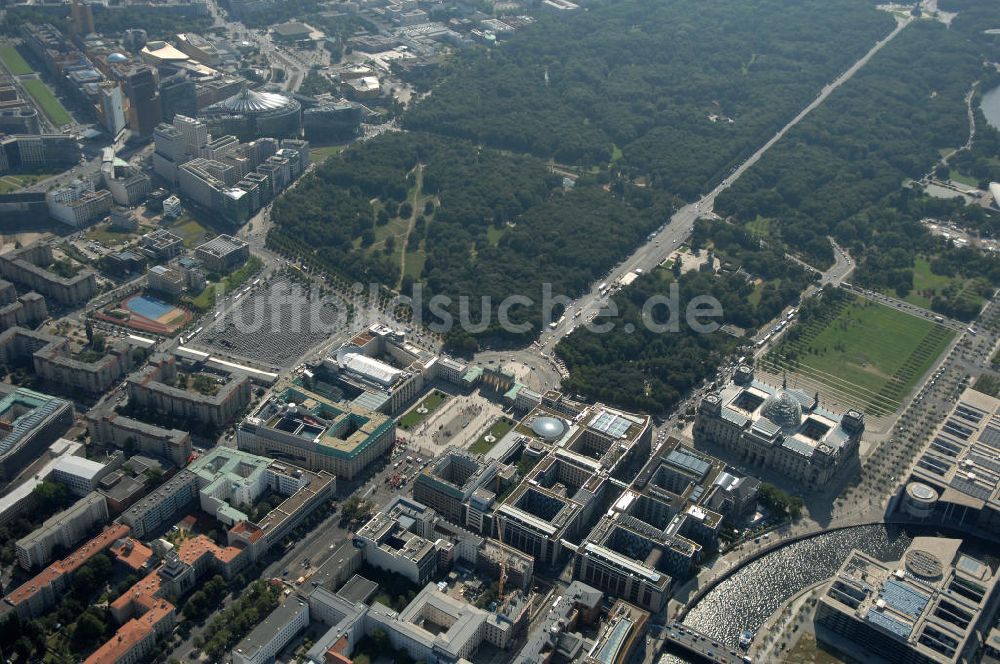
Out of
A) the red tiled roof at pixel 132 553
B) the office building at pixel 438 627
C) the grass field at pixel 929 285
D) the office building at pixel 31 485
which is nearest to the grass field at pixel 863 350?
the grass field at pixel 929 285

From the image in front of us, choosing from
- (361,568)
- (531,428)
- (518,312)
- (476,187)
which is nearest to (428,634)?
(361,568)

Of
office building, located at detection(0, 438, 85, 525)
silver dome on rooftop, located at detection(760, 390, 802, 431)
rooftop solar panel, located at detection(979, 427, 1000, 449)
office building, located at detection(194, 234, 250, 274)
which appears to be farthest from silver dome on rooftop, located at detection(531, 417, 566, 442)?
office building, located at detection(194, 234, 250, 274)

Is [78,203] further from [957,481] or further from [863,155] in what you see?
[863,155]

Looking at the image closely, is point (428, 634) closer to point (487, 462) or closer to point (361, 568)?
point (361, 568)

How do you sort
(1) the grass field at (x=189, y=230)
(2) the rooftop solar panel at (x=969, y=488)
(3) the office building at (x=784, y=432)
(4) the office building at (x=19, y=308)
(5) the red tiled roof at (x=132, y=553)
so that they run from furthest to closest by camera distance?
(1) the grass field at (x=189, y=230)
(4) the office building at (x=19, y=308)
(3) the office building at (x=784, y=432)
(2) the rooftop solar panel at (x=969, y=488)
(5) the red tiled roof at (x=132, y=553)

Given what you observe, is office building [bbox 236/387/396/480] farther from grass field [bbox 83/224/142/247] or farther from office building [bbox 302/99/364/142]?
office building [bbox 302/99/364/142]

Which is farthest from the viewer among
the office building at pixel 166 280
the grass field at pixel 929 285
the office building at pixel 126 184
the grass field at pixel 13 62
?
the grass field at pixel 13 62

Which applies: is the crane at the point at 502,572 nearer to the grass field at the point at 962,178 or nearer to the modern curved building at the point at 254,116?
the modern curved building at the point at 254,116
